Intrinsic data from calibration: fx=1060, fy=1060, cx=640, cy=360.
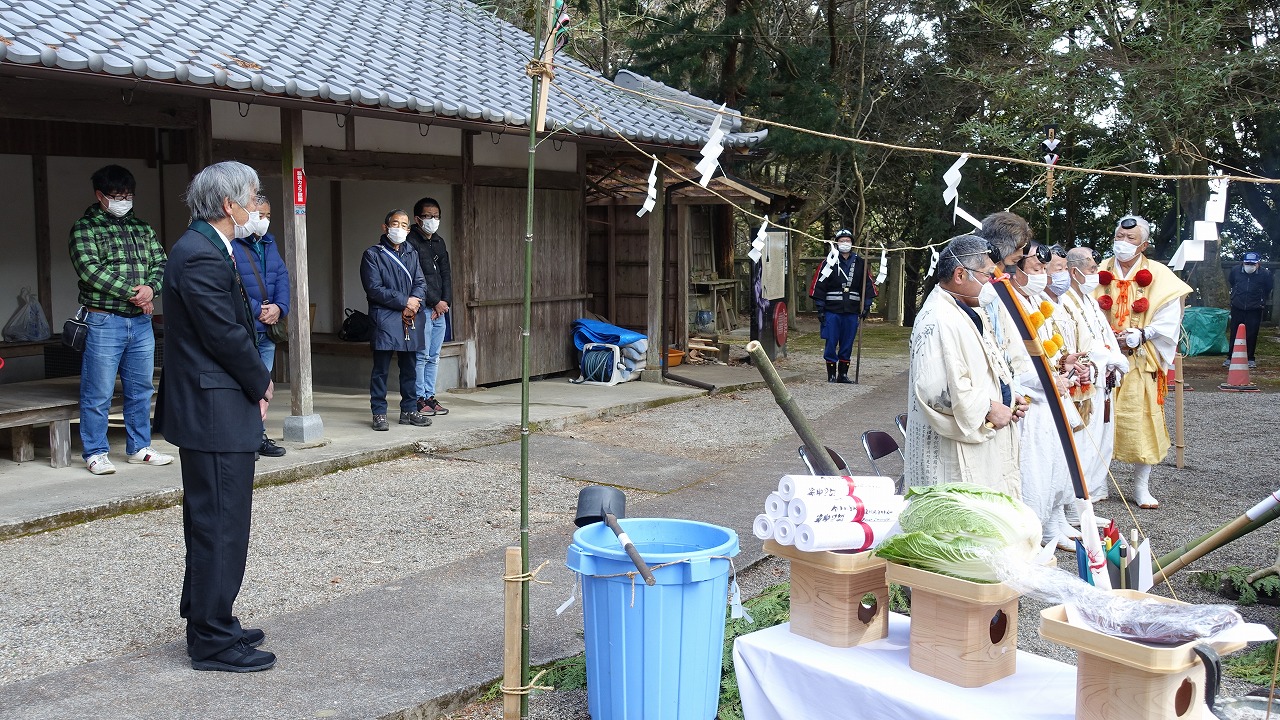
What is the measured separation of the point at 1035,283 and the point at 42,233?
8616 millimetres

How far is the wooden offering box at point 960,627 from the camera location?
106 inches

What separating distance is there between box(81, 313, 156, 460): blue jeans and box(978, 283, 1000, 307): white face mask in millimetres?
5345

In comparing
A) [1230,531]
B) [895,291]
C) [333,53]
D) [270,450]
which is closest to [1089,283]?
[1230,531]

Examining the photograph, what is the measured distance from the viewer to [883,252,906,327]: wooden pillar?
75.7 ft

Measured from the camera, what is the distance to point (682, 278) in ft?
46.4

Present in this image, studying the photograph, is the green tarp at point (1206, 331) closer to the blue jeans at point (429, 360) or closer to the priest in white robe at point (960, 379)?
the blue jeans at point (429, 360)

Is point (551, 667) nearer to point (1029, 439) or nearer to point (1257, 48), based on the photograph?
point (1029, 439)

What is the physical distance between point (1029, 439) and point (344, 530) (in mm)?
3979

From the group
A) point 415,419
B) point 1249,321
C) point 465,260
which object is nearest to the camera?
point 415,419

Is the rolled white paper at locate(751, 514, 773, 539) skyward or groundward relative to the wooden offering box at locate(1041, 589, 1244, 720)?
skyward

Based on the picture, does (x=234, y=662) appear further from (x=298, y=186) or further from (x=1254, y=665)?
(x=298, y=186)

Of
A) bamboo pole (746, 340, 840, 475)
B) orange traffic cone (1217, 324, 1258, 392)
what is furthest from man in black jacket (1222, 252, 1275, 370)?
bamboo pole (746, 340, 840, 475)

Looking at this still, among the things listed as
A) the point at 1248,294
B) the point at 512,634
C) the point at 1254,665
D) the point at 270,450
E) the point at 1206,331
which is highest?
the point at 1248,294

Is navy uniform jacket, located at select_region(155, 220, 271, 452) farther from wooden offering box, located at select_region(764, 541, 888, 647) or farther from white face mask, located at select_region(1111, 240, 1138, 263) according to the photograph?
white face mask, located at select_region(1111, 240, 1138, 263)
